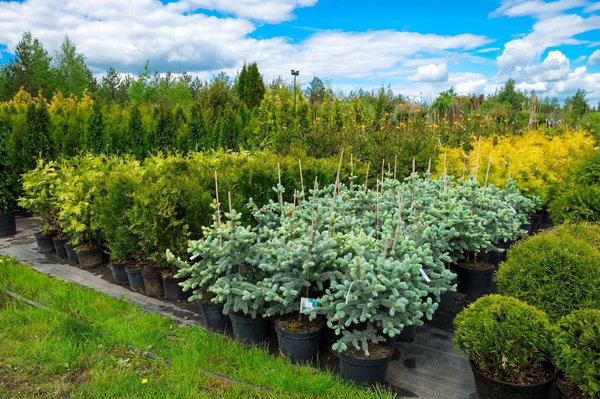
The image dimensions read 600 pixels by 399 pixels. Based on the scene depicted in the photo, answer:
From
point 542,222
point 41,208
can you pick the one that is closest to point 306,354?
point 41,208

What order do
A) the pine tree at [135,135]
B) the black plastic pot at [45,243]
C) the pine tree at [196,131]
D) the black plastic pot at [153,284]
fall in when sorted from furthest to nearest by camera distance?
1. the pine tree at [196,131]
2. the pine tree at [135,135]
3. the black plastic pot at [45,243]
4. the black plastic pot at [153,284]

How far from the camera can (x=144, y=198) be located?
13.2ft

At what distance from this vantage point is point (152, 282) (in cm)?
429

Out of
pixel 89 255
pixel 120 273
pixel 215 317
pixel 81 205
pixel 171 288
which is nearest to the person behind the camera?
pixel 215 317

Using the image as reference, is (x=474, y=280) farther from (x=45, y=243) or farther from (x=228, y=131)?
(x=228, y=131)

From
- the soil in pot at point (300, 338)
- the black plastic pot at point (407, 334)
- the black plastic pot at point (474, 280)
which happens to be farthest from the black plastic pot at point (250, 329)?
the black plastic pot at point (474, 280)

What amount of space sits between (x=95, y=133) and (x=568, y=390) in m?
8.27

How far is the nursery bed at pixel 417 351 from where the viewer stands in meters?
2.81

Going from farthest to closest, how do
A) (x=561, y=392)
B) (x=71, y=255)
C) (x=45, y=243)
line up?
(x=45, y=243)
(x=71, y=255)
(x=561, y=392)

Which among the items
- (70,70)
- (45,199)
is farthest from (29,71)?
(45,199)

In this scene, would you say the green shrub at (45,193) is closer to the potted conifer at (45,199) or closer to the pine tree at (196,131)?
the potted conifer at (45,199)

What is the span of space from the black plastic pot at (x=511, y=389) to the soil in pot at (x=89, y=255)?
4.43 meters

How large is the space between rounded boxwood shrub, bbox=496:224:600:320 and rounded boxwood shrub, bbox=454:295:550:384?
548 millimetres

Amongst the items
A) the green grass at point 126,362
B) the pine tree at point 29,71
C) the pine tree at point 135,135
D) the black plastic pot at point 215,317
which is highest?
the pine tree at point 29,71
